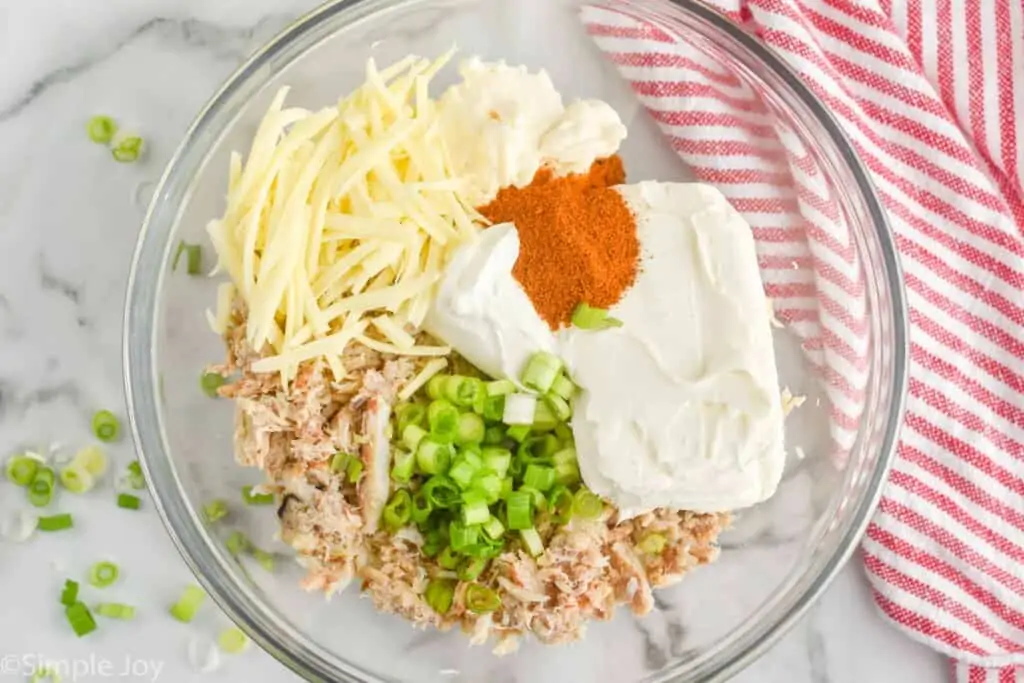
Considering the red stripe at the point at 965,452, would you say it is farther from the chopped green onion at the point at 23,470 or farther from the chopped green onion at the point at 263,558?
the chopped green onion at the point at 23,470

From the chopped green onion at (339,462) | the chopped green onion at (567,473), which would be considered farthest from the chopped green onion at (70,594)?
the chopped green onion at (567,473)

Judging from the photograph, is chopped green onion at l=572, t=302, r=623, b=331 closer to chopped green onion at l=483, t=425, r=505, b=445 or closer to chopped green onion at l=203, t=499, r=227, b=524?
chopped green onion at l=483, t=425, r=505, b=445

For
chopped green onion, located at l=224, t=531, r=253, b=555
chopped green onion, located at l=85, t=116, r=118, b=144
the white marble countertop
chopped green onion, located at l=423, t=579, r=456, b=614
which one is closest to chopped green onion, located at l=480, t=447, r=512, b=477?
chopped green onion, located at l=423, t=579, r=456, b=614

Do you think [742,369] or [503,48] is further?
[503,48]

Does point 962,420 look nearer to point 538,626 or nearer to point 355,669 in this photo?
point 538,626

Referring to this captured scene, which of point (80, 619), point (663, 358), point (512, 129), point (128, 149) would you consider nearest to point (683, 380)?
point (663, 358)

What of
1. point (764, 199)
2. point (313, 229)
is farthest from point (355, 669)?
point (764, 199)
